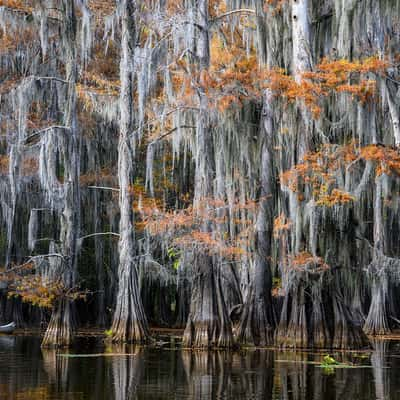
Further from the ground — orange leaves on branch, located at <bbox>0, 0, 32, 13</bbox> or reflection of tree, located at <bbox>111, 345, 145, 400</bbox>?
orange leaves on branch, located at <bbox>0, 0, 32, 13</bbox>

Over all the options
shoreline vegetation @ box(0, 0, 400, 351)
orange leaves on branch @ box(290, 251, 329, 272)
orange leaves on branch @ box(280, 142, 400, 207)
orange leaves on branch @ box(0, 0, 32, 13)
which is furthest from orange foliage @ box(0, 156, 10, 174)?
orange leaves on branch @ box(290, 251, 329, 272)

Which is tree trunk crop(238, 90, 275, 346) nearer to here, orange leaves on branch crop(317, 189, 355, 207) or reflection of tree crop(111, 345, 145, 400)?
reflection of tree crop(111, 345, 145, 400)

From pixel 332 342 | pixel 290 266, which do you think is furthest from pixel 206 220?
pixel 332 342

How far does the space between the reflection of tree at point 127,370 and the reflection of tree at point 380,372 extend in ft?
9.04

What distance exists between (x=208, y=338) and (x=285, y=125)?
4.17m

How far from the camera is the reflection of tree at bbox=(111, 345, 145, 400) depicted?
884 cm

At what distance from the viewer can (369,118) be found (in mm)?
13898

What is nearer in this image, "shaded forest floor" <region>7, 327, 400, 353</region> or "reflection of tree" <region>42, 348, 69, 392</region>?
"reflection of tree" <region>42, 348, 69, 392</region>

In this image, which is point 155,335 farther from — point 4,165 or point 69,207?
point 4,165

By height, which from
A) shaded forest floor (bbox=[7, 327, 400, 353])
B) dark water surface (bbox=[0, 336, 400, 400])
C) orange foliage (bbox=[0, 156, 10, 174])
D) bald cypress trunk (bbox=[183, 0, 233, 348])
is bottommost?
dark water surface (bbox=[0, 336, 400, 400])

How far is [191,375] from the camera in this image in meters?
10.4

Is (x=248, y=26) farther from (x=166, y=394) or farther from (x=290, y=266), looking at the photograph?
(x=166, y=394)

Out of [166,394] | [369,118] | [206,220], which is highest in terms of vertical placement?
[369,118]

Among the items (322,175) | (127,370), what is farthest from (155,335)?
(127,370)
